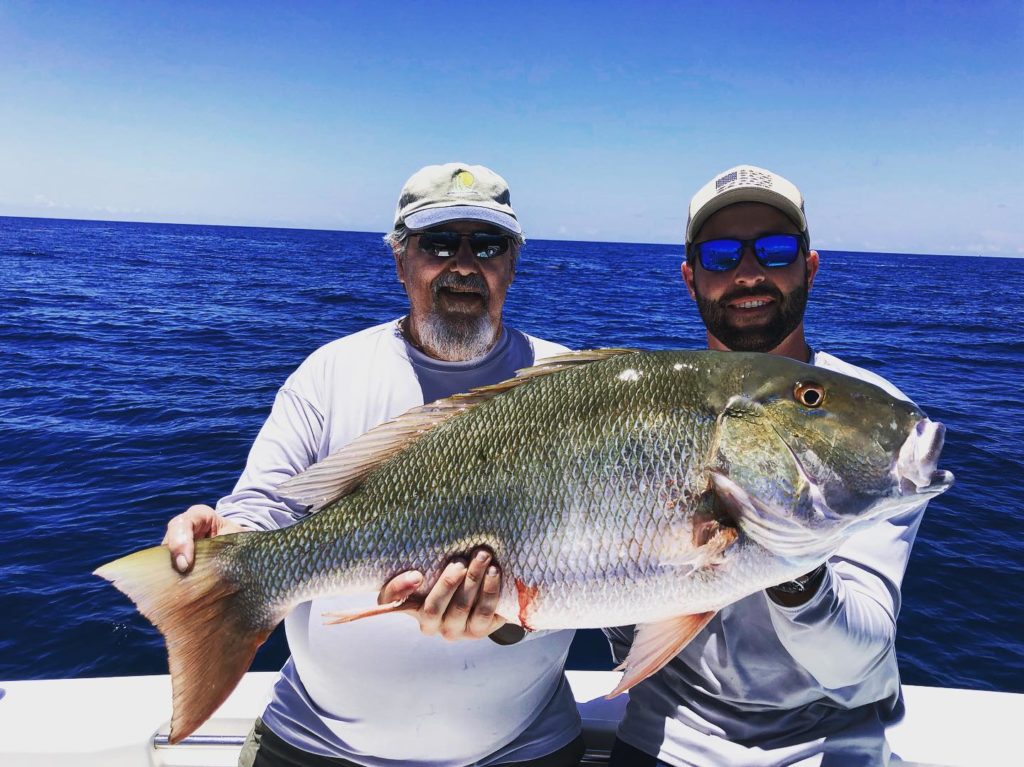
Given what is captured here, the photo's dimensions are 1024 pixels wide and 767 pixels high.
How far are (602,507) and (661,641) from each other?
17.9 inches

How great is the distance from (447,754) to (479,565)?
983 millimetres

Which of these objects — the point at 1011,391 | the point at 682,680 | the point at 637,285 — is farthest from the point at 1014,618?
the point at 637,285

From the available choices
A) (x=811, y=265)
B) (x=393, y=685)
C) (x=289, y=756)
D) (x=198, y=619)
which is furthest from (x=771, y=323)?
(x=289, y=756)

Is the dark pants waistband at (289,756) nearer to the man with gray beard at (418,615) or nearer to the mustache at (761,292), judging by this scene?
the man with gray beard at (418,615)

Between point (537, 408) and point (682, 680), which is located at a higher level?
point (537, 408)

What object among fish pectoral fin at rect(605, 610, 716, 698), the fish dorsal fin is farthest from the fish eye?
fish pectoral fin at rect(605, 610, 716, 698)

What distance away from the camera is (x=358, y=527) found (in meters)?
2.08

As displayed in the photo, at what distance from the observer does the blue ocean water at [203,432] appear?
5.96 metres

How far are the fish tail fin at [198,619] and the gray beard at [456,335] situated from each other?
1.26 metres

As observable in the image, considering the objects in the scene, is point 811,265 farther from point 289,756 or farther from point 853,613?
point 289,756

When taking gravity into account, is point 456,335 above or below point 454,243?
below

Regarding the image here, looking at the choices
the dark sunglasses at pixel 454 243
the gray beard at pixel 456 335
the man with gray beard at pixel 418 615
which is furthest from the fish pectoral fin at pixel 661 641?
the dark sunglasses at pixel 454 243

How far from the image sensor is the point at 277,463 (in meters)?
2.65

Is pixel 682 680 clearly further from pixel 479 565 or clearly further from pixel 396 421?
pixel 396 421
